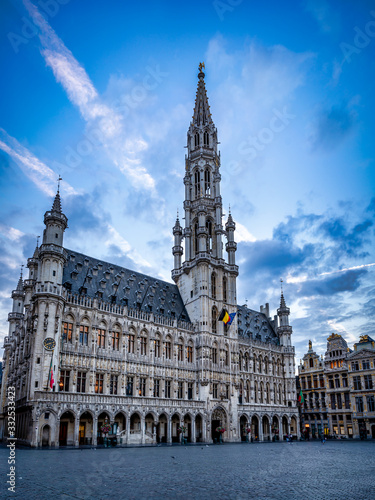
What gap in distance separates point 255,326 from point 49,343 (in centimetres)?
5085

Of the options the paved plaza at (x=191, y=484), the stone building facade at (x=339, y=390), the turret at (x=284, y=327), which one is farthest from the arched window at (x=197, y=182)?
the paved plaza at (x=191, y=484)

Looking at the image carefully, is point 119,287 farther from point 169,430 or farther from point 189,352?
point 169,430

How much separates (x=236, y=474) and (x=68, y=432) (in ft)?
115

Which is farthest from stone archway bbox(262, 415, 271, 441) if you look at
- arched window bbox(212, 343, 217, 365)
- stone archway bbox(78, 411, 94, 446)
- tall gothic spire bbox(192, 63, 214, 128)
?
tall gothic spire bbox(192, 63, 214, 128)

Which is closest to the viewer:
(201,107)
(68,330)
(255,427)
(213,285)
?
(68,330)

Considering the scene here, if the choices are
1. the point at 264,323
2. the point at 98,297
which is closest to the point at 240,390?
the point at 264,323

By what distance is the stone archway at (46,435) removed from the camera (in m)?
45.0

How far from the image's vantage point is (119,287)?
64250 mm

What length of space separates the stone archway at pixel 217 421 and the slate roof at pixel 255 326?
17399mm

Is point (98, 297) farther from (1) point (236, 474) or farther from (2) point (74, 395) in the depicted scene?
(1) point (236, 474)

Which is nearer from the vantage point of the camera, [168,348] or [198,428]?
[168,348]

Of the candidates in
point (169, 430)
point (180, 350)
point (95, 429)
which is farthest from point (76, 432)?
point (180, 350)

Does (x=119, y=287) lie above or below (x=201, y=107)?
below

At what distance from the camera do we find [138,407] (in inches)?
2178
